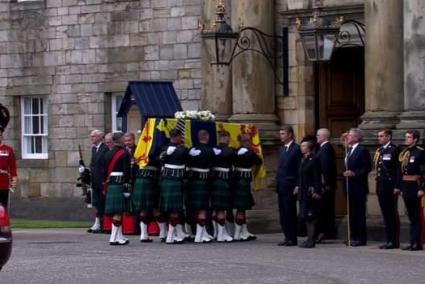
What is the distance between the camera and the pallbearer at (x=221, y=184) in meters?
22.4

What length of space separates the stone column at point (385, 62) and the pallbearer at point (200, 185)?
101 inches

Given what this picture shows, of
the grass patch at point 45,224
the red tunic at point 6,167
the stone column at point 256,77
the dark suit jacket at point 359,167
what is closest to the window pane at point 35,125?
the grass patch at point 45,224

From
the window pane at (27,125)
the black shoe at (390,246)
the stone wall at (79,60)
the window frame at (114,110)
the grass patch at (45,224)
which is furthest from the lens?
the window pane at (27,125)

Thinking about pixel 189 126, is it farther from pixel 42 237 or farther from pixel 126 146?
pixel 42 237

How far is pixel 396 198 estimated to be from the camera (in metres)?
21.3

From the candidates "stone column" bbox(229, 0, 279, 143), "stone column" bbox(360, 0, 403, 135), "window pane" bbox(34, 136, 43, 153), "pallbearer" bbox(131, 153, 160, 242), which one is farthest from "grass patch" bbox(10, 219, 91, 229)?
"stone column" bbox(360, 0, 403, 135)

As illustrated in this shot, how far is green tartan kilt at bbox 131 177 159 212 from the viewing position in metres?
22.2

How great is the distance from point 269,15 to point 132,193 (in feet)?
15.2

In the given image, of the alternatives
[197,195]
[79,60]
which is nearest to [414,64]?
[197,195]

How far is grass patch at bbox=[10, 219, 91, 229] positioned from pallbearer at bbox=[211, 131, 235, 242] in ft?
18.2

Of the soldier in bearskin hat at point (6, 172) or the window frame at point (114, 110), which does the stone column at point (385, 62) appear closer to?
the soldier in bearskin hat at point (6, 172)

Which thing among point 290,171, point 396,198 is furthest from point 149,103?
point 396,198

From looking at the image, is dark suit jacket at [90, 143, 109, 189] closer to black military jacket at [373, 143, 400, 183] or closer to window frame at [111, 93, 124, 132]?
window frame at [111, 93, 124, 132]

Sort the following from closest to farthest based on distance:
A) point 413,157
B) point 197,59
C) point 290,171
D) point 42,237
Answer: point 413,157 < point 290,171 < point 42,237 < point 197,59
